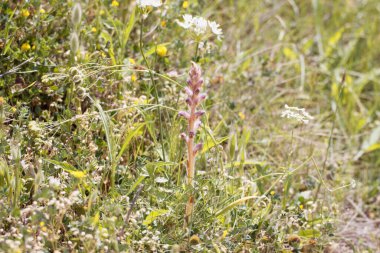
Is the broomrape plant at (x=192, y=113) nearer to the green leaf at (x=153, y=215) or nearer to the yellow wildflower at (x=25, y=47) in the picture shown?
the green leaf at (x=153, y=215)

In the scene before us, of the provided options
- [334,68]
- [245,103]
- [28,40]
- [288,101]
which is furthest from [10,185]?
[334,68]

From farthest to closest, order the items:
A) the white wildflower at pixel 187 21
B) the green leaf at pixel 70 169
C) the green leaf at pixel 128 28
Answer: the green leaf at pixel 128 28 < the white wildflower at pixel 187 21 < the green leaf at pixel 70 169

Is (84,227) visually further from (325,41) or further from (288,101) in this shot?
(325,41)

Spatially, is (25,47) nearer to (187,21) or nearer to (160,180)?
(187,21)

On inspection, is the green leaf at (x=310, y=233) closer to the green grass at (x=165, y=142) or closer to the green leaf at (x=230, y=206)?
the green grass at (x=165, y=142)

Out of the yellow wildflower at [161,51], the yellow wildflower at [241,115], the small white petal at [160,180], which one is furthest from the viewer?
the yellow wildflower at [241,115]

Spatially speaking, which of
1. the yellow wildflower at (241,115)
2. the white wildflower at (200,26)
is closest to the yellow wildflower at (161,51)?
the yellow wildflower at (241,115)

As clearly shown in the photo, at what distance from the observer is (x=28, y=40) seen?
278cm

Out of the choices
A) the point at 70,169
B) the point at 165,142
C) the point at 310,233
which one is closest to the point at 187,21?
the point at 165,142

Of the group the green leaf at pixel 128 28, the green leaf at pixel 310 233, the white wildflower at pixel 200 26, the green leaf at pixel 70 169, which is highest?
the white wildflower at pixel 200 26

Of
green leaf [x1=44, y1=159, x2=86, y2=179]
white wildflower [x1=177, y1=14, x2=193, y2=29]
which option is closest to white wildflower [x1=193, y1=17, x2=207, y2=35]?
white wildflower [x1=177, y1=14, x2=193, y2=29]

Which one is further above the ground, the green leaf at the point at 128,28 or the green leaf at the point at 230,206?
the green leaf at the point at 128,28

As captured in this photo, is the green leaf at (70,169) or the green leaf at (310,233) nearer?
the green leaf at (70,169)

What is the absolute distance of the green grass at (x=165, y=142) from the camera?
7.20ft
